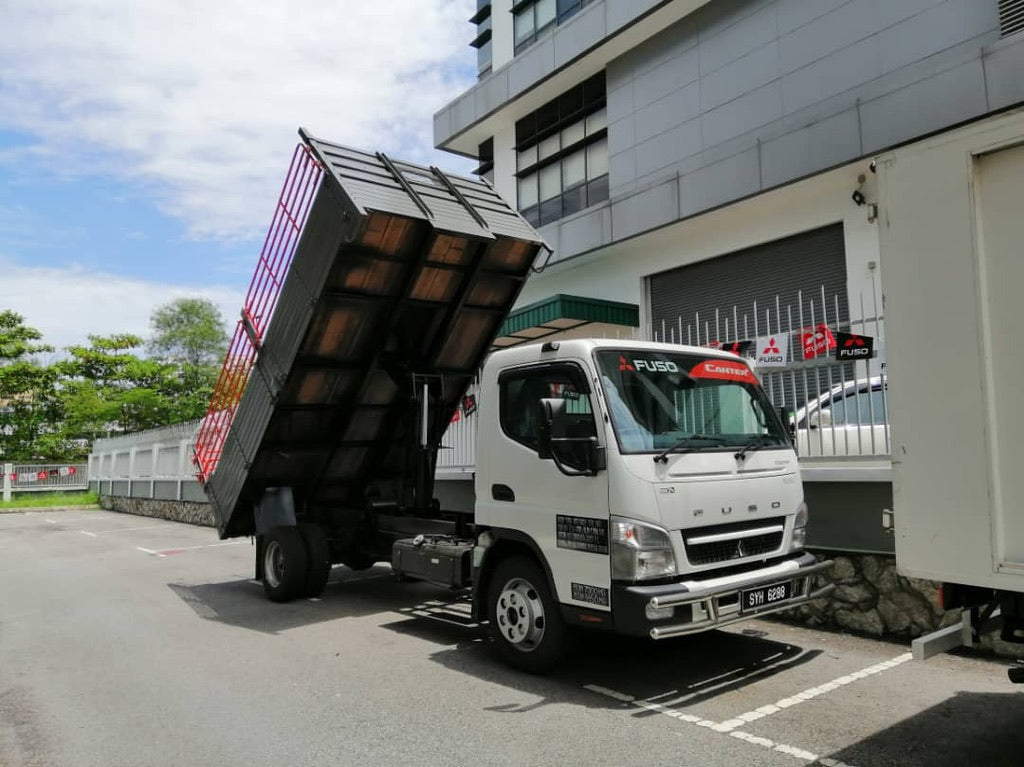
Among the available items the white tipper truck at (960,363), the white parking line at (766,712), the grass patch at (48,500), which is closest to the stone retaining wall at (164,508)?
the grass patch at (48,500)

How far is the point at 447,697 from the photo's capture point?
512 centimetres

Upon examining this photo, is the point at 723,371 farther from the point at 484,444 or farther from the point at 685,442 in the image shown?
the point at 484,444

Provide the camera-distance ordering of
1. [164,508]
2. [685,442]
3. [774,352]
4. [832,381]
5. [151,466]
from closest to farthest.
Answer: [685,442] < [832,381] < [774,352] < [164,508] < [151,466]

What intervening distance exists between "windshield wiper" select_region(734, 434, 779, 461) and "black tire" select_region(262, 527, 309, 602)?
16.8 feet

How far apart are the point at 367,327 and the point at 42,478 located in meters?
31.5

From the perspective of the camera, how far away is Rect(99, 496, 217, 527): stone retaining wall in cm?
2139

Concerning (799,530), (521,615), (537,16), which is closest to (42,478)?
(537,16)

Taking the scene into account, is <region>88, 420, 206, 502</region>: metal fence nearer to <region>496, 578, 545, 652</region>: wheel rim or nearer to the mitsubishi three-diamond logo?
<region>496, 578, 545, 652</region>: wheel rim

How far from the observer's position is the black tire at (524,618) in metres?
5.38

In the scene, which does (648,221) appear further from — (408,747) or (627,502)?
(408,747)

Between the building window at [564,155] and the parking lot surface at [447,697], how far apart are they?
43.1 feet

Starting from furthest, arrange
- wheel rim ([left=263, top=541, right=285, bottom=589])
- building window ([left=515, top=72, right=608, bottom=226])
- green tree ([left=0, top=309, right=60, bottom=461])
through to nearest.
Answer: green tree ([left=0, top=309, right=60, bottom=461])
building window ([left=515, top=72, right=608, bottom=226])
wheel rim ([left=263, top=541, right=285, bottom=589])

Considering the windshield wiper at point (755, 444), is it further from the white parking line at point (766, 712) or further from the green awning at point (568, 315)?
the green awning at point (568, 315)

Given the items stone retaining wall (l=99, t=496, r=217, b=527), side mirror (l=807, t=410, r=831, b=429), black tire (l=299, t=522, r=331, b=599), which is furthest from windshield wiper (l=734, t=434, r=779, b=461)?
stone retaining wall (l=99, t=496, r=217, b=527)
